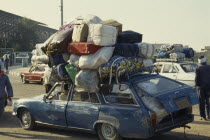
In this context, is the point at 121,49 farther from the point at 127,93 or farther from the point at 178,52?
the point at 178,52

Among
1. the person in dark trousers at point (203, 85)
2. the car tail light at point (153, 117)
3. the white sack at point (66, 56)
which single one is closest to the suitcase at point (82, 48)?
the white sack at point (66, 56)

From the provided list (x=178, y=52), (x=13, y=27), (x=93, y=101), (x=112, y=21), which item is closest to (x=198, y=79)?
(x=112, y=21)

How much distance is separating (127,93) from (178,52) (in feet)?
45.0

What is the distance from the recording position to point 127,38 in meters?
8.32

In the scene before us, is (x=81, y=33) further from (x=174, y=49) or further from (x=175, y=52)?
(x=174, y=49)

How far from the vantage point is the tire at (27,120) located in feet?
29.3

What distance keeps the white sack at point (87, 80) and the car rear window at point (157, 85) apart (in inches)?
35.8

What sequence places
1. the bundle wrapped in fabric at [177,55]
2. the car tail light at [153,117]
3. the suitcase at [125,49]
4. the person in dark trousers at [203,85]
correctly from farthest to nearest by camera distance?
the bundle wrapped in fabric at [177,55], the person in dark trousers at [203,85], the suitcase at [125,49], the car tail light at [153,117]

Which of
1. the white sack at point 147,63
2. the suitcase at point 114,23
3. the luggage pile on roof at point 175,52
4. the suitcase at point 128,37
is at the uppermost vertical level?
the suitcase at point 114,23

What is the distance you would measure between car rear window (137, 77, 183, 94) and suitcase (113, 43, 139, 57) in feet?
2.37

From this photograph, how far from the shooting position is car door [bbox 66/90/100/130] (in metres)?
7.51

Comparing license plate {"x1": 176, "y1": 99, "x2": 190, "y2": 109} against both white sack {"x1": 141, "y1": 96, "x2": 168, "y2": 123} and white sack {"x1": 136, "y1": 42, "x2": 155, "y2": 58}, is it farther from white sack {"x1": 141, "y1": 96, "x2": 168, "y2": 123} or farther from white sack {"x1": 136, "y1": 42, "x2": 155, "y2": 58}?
white sack {"x1": 136, "y1": 42, "x2": 155, "y2": 58}

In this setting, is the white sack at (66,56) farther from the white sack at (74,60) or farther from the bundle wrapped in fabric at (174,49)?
the bundle wrapped in fabric at (174,49)

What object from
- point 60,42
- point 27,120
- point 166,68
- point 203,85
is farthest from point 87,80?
point 166,68
